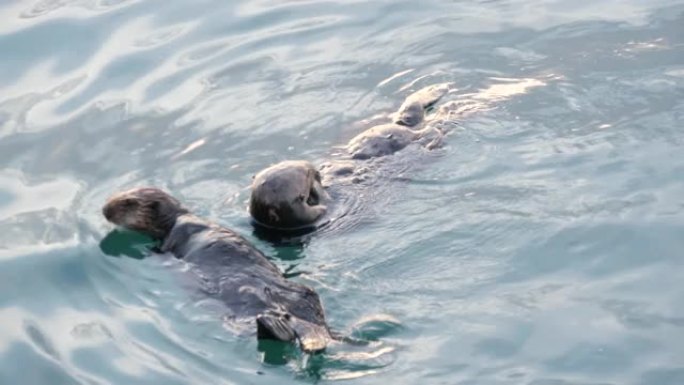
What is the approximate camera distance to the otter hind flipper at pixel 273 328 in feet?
21.4

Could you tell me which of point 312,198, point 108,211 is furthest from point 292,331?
point 108,211

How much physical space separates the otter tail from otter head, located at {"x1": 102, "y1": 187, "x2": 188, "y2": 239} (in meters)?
1.82

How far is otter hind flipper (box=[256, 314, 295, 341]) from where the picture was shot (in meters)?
6.54

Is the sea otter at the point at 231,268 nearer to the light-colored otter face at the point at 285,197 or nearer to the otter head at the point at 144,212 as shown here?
the otter head at the point at 144,212

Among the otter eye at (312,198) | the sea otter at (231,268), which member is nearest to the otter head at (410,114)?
the otter eye at (312,198)

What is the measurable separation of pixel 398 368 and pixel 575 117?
11.3 ft

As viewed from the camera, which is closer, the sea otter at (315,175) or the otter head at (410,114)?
the sea otter at (315,175)

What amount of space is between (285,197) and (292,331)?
5.79 ft

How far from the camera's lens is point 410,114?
9.76 metres

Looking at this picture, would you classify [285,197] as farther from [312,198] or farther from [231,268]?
[231,268]

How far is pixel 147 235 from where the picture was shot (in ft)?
28.0

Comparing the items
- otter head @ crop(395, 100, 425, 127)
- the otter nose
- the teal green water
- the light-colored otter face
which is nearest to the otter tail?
the teal green water

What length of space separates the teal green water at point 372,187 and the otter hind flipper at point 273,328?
0.67 feet

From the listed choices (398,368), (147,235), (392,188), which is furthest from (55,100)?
(398,368)
